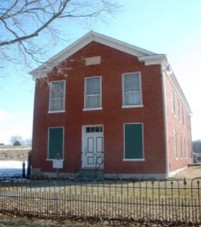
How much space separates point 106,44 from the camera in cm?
2225

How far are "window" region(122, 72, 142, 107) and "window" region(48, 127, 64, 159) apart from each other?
4.85 meters

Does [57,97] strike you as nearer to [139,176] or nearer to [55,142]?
[55,142]

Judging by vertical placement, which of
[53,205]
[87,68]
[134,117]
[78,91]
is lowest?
[53,205]

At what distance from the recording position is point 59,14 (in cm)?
1329

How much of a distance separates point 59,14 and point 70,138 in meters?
10.3

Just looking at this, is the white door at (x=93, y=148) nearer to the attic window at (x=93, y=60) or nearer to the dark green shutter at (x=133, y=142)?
the dark green shutter at (x=133, y=142)

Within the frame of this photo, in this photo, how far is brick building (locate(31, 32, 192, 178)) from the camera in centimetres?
2019

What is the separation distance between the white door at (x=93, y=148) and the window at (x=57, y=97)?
267 centimetres

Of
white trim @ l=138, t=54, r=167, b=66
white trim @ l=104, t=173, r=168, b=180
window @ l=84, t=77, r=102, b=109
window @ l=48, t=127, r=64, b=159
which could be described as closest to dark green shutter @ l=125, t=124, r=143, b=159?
white trim @ l=104, t=173, r=168, b=180

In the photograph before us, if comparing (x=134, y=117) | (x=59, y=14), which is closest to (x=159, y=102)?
(x=134, y=117)

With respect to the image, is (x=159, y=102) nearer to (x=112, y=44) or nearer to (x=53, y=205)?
(x=112, y=44)

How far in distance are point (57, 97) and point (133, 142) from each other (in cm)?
634

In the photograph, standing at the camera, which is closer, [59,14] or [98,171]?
[59,14]

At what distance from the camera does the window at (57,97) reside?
23.0 meters
